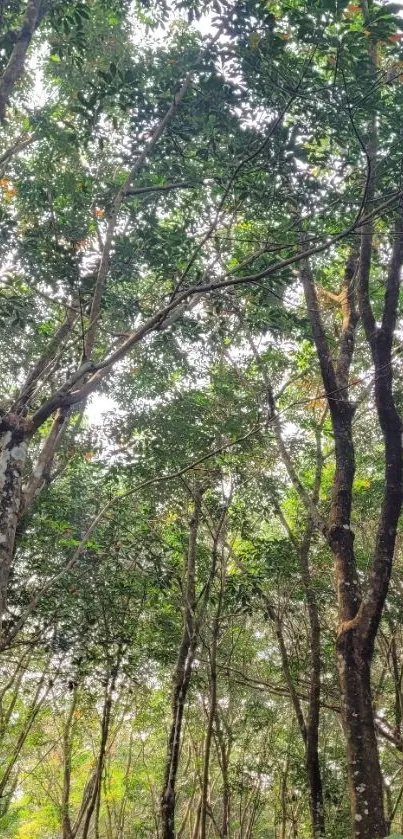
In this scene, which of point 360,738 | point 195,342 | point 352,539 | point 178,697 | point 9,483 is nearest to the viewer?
point 9,483

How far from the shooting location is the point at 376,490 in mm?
9008

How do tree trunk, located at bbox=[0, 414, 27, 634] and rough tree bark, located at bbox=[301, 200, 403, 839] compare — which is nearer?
tree trunk, located at bbox=[0, 414, 27, 634]

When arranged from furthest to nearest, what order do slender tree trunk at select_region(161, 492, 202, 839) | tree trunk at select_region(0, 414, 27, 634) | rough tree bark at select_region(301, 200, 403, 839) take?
1. slender tree trunk at select_region(161, 492, 202, 839)
2. rough tree bark at select_region(301, 200, 403, 839)
3. tree trunk at select_region(0, 414, 27, 634)

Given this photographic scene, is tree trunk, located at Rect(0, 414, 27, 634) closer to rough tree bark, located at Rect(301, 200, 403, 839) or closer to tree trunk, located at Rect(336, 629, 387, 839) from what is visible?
rough tree bark, located at Rect(301, 200, 403, 839)

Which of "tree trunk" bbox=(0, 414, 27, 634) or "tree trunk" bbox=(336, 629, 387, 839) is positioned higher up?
"tree trunk" bbox=(0, 414, 27, 634)

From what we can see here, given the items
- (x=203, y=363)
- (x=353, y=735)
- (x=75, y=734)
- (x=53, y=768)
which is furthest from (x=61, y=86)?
(x=53, y=768)

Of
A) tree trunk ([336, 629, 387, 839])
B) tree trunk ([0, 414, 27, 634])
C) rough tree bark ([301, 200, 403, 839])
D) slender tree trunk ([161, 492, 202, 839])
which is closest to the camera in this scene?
tree trunk ([0, 414, 27, 634])

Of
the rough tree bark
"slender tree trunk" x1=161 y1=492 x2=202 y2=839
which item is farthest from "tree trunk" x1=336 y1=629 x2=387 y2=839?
"slender tree trunk" x1=161 y1=492 x2=202 y2=839

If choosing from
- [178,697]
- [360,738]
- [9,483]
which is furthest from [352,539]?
[9,483]

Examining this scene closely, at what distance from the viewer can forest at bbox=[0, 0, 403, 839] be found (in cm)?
459

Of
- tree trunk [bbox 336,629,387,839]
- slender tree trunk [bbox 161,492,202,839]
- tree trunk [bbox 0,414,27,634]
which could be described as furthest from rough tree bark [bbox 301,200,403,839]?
tree trunk [bbox 0,414,27,634]

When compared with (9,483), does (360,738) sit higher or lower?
lower

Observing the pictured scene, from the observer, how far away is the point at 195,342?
8141 mm

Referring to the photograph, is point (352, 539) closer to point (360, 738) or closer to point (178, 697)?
point (360, 738)
